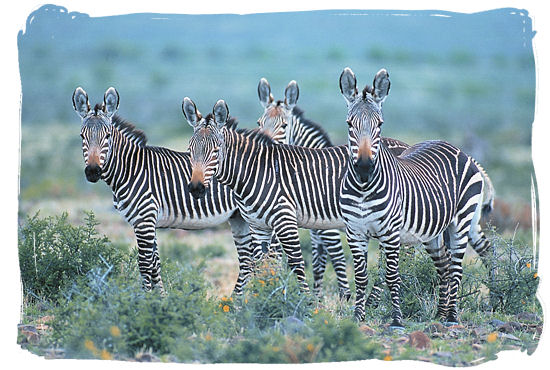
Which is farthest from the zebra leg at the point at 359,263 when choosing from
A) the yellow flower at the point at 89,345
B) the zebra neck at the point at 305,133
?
the yellow flower at the point at 89,345

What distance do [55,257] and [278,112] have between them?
3828 millimetres

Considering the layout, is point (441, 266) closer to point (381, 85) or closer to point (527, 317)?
point (527, 317)

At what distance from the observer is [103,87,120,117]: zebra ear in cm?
841

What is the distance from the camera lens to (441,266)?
28.1 feet

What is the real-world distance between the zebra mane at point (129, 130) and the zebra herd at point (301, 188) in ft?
0.05

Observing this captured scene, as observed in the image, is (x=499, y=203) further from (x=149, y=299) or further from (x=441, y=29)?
(x=149, y=299)

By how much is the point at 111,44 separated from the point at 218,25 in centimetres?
225

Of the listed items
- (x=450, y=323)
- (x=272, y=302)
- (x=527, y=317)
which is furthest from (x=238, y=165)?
(x=527, y=317)

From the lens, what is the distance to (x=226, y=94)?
3366 centimetres

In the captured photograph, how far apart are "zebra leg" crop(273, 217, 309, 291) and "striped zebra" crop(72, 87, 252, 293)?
3.84 feet

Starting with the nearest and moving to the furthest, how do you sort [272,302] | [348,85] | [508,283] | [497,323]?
[272,302], [348,85], [497,323], [508,283]

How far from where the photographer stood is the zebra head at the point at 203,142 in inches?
305

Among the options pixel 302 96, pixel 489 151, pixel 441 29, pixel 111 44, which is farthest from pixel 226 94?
pixel 441 29

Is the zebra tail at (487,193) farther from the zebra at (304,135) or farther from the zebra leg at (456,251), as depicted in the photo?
the zebra leg at (456,251)
